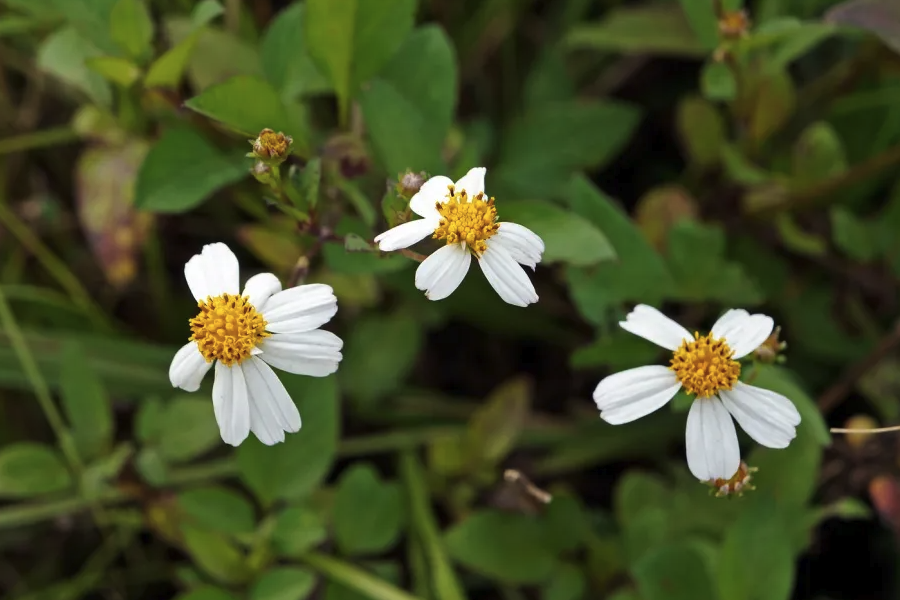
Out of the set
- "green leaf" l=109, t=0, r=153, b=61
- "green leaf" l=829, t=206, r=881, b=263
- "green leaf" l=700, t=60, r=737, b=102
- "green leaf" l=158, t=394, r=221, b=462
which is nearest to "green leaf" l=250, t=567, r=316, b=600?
"green leaf" l=158, t=394, r=221, b=462

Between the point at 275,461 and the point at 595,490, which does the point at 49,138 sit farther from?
the point at 595,490

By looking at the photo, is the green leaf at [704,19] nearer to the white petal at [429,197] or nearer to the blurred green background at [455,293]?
the blurred green background at [455,293]

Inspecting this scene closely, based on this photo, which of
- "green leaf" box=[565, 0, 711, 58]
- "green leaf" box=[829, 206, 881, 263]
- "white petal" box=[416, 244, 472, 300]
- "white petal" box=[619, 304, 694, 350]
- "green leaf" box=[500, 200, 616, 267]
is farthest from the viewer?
"green leaf" box=[565, 0, 711, 58]

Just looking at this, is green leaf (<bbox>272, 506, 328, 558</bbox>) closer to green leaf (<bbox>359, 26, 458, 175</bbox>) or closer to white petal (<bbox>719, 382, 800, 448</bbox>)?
green leaf (<bbox>359, 26, 458, 175</bbox>)

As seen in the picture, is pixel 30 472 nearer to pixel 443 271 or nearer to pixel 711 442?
pixel 443 271

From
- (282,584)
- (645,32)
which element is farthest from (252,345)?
(645,32)

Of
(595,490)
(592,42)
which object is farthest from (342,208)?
(595,490)

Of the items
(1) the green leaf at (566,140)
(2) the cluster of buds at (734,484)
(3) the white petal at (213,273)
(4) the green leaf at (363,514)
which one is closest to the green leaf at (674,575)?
(2) the cluster of buds at (734,484)
